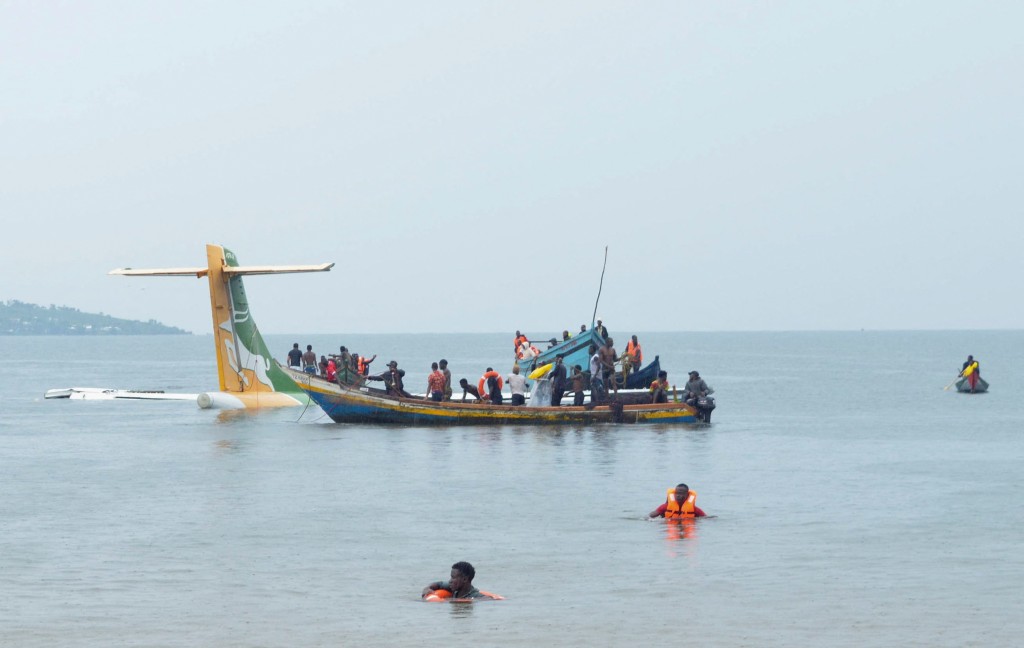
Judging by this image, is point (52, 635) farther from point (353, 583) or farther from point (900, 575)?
point (900, 575)

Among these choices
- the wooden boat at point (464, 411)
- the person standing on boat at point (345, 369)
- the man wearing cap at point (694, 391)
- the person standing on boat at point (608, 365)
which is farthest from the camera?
the person standing on boat at point (345, 369)

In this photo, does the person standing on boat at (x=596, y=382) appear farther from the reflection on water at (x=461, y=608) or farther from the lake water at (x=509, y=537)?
the reflection on water at (x=461, y=608)

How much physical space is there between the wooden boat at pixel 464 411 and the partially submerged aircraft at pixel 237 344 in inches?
192

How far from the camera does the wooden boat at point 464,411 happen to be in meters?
39.2

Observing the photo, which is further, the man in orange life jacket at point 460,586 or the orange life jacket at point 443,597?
the orange life jacket at point 443,597

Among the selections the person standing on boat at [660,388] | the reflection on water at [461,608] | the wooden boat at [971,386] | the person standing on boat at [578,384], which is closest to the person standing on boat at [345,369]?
the person standing on boat at [578,384]

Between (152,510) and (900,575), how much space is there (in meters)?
13.8

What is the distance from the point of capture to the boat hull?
39.2m

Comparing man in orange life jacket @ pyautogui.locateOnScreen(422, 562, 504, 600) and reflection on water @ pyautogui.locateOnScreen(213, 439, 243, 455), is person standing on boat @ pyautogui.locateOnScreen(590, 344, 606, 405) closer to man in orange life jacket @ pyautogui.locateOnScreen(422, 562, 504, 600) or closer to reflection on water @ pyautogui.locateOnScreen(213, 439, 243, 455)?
reflection on water @ pyautogui.locateOnScreen(213, 439, 243, 455)

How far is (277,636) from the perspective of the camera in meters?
15.3

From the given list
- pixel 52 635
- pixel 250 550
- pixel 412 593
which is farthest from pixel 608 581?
pixel 52 635

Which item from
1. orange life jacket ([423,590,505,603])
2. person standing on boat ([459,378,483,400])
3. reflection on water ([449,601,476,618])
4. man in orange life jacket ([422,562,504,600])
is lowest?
reflection on water ([449,601,476,618])

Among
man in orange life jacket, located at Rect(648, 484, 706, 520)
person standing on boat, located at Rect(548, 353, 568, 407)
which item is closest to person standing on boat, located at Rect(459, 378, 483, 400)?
person standing on boat, located at Rect(548, 353, 568, 407)

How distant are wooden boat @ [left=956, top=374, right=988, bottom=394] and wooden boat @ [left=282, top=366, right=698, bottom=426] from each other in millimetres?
34081
